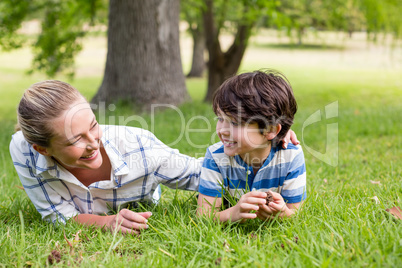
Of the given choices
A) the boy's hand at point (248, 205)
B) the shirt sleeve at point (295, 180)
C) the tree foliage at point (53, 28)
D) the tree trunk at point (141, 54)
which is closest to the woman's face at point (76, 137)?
the boy's hand at point (248, 205)

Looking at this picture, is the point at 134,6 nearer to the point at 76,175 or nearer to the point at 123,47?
the point at 123,47

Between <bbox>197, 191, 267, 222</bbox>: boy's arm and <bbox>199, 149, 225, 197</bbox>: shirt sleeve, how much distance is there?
0.03 meters

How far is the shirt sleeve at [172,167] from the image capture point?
241 centimetres

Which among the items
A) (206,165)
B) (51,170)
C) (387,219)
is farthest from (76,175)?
(387,219)

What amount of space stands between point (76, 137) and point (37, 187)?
1.57 ft

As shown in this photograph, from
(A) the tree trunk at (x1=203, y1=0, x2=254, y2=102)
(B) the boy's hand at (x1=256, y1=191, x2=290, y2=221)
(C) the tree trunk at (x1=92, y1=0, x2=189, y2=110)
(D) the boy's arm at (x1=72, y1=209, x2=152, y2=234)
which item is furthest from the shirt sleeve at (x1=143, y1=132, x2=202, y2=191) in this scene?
(A) the tree trunk at (x1=203, y1=0, x2=254, y2=102)

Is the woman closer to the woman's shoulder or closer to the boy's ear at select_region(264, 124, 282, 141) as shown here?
the woman's shoulder

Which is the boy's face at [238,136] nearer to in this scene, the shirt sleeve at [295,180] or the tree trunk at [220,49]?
the shirt sleeve at [295,180]

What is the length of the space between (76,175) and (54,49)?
269 inches

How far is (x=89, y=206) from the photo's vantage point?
2.40 m

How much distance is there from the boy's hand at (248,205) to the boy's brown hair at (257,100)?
35 cm

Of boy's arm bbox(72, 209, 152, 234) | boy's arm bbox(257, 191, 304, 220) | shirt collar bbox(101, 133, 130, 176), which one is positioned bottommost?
boy's arm bbox(72, 209, 152, 234)

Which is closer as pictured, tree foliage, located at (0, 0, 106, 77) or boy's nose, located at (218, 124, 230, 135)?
boy's nose, located at (218, 124, 230, 135)

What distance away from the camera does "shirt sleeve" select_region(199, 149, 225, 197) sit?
2.22 meters
